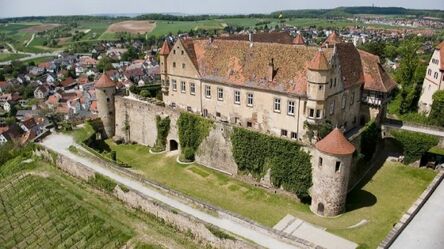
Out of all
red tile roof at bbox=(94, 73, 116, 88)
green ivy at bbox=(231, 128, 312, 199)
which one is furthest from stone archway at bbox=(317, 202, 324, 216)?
red tile roof at bbox=(94, 73, 116, 88)

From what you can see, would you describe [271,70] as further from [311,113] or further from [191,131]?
[191,131]

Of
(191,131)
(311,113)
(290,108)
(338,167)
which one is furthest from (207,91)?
(338,167)

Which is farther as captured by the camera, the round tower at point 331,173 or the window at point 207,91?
the window at point 207,91

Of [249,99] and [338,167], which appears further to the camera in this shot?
[249,99]

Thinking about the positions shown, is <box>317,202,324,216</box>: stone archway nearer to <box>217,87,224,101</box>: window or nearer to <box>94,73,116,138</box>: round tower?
<box>217,87,224,101</box>: window

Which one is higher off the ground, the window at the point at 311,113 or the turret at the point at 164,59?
the turret at the point at 164,59

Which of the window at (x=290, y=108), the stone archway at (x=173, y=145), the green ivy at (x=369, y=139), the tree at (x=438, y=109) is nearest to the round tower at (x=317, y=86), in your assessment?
the window at (x=290, y=108)

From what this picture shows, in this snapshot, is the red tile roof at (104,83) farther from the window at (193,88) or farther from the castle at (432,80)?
the castle at (432,80)
